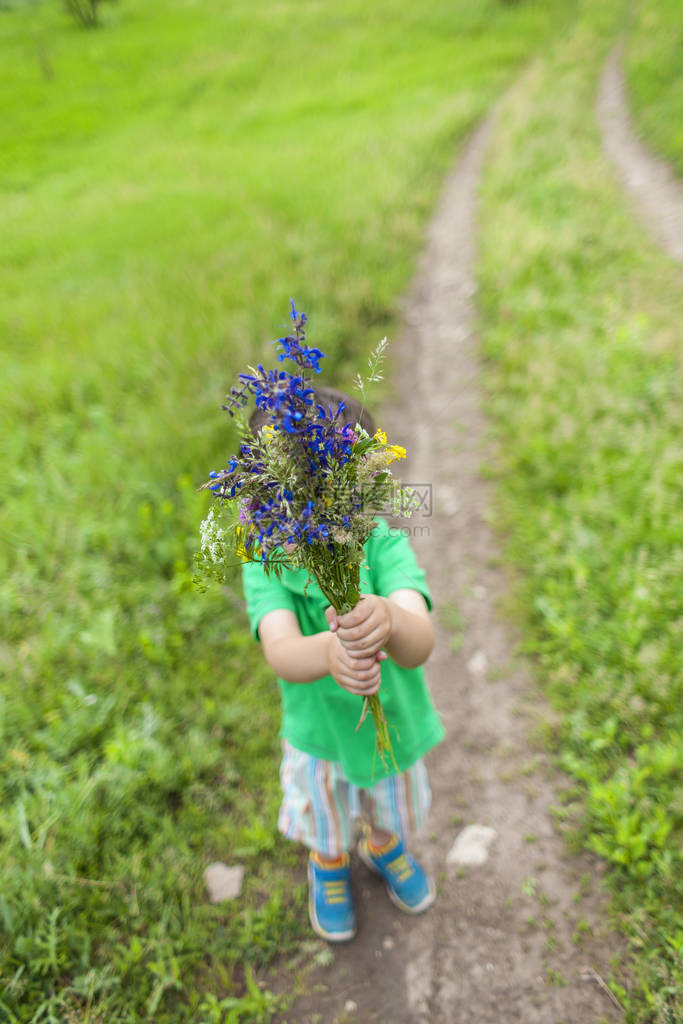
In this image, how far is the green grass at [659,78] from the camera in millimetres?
11133

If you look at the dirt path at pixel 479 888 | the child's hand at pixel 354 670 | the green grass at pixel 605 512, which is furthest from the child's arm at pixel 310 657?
the green grass at pixel 605 512

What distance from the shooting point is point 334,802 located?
7.71 ft

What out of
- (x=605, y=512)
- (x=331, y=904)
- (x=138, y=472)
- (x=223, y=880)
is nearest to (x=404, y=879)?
(x=331, y=904)

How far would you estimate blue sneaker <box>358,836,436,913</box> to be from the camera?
2518 mm

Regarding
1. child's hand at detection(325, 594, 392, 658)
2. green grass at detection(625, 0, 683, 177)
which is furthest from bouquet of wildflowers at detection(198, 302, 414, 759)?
green grass at detection(625, 0, 683, 177)

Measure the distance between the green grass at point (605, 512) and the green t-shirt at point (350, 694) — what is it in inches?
43.9

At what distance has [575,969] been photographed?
2.23m

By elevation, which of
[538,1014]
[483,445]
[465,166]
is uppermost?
[465,166]

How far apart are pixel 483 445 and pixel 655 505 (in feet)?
5.80

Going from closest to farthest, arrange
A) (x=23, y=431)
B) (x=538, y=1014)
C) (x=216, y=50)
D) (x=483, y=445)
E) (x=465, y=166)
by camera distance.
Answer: (x=538, y=1014)
(x=23, y=431)
(x=483, y=445)
(x=465, y=166)
(x=216, y=50)

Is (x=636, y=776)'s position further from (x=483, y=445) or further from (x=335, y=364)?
(x=335, y=364)

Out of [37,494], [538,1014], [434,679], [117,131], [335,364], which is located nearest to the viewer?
[538,1014]

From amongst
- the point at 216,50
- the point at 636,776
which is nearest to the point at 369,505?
the point at 636,776

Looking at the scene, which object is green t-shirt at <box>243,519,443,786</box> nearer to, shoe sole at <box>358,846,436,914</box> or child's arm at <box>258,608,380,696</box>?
child's arm at <box>258,608,380,696</box>
